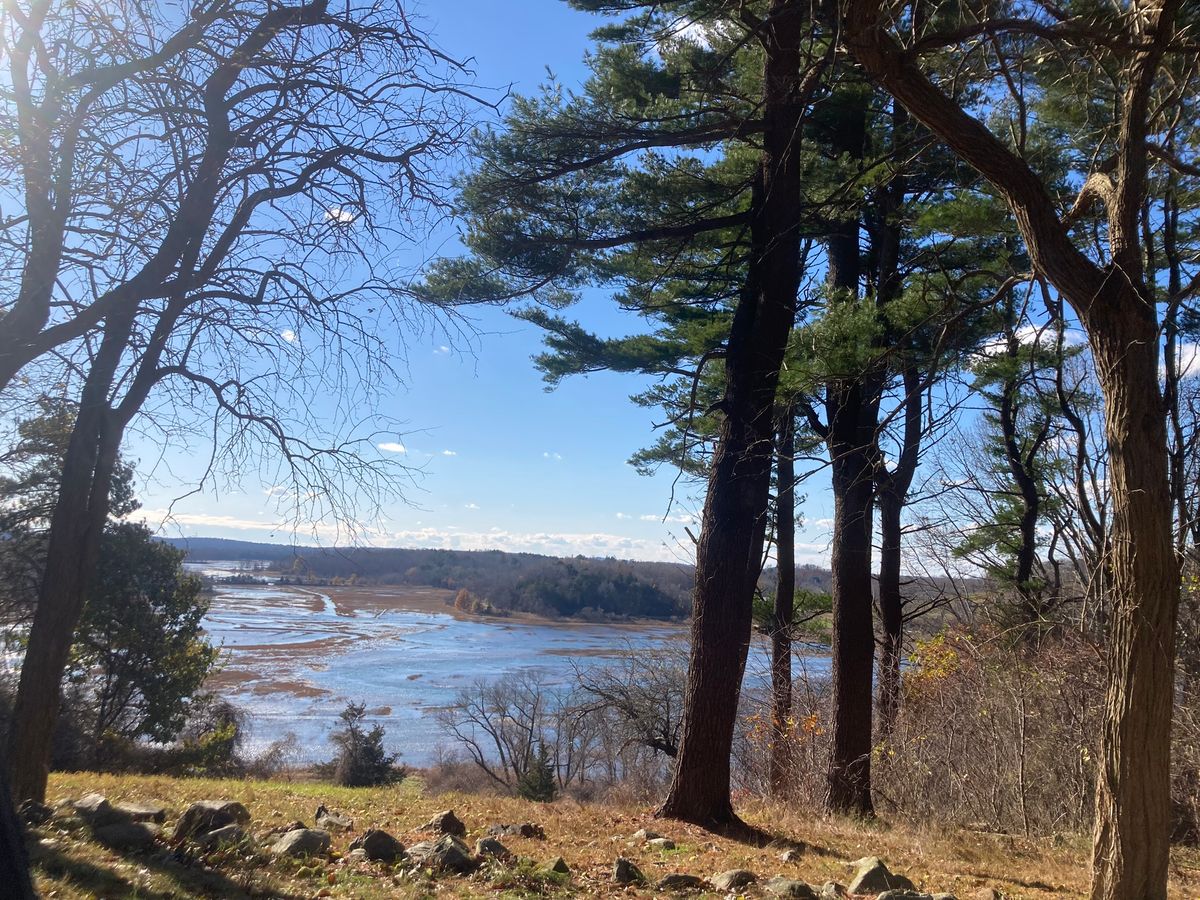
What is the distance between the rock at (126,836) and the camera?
4902 mm

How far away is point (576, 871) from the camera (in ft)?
18.8

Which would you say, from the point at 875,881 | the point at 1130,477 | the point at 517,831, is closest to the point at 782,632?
the point at 517,831

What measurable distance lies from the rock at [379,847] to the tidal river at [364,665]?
17330 millimetres

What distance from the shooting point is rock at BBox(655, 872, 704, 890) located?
5418mm

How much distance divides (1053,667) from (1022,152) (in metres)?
5.68

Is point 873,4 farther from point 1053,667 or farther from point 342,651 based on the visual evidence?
point 342,651

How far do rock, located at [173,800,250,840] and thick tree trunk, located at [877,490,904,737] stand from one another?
9.07 metres

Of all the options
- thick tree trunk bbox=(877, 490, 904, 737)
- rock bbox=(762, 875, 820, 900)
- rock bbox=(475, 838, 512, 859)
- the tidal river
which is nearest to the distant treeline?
the tidal river

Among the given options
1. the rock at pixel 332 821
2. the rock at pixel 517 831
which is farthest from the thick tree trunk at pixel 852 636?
the rock at pixel 332 821

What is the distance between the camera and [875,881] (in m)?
5.46

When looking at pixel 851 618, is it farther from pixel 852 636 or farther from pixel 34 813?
pixel 34 813

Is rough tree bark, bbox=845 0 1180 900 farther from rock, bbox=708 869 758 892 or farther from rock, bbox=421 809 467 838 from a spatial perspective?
rock, bbox=421 809 467 838

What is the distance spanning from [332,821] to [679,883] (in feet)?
9.10

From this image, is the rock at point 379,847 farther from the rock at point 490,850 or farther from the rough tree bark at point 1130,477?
the rough tree bark at point 1130,477
